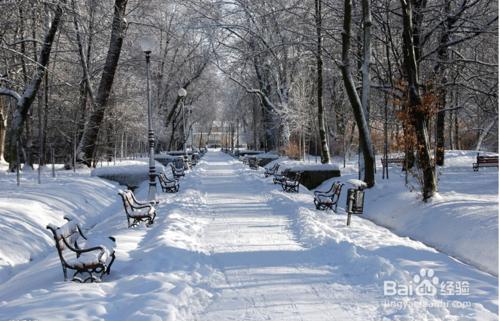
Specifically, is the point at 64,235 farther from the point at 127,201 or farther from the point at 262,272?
the point at 127,201

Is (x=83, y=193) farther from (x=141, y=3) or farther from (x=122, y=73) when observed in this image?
(x=122, y=73)

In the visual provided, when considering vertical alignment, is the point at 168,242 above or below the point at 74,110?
below

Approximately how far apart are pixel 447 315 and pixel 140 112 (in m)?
35.2

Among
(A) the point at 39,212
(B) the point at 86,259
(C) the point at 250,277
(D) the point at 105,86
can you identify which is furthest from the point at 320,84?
(B) the point at 86,259

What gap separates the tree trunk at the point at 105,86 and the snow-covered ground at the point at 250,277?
11410 millimetres

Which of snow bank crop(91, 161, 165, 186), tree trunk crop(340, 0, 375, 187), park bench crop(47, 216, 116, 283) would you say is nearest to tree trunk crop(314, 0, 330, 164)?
tree trunk crop(340, 0, 375, 187)

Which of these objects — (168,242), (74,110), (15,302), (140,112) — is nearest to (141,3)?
(74,110)

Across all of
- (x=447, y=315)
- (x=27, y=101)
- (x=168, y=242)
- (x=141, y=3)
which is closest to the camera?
(x=447, y=315)

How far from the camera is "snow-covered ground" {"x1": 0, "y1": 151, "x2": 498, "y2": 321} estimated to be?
212 inches

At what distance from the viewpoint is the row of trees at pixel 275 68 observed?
15.4 metres

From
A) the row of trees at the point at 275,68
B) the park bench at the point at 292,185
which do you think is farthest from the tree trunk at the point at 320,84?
the park bench at the point at 292,185

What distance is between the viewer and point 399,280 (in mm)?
6449

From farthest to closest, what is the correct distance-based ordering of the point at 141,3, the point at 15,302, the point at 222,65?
1. the point at 222,65
2. the point at 141,3
3. the point at 15,302

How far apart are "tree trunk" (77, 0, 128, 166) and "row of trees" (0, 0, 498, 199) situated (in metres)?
0.06
